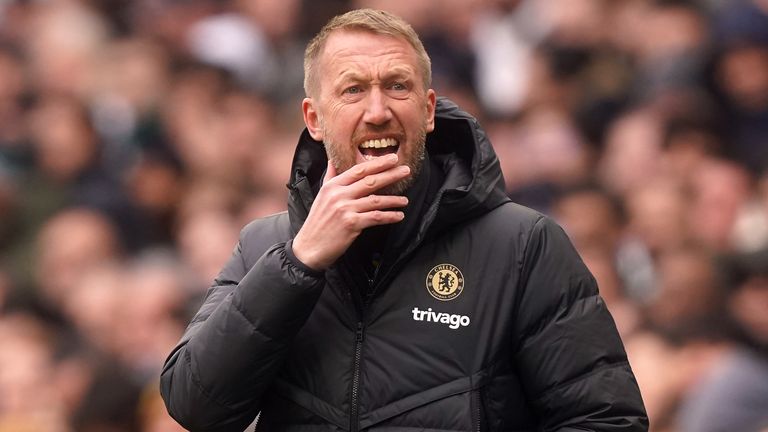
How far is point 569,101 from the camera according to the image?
8336 millimetres

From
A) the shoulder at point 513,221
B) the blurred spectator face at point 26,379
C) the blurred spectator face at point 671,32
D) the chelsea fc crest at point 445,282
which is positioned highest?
the blurred spectator face at point 671,32

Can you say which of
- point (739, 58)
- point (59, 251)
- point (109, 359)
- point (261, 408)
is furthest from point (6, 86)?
point (261, 408)

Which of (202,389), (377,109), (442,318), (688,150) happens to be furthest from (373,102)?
(688,150)

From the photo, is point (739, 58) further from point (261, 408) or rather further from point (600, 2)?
point (261, 408)

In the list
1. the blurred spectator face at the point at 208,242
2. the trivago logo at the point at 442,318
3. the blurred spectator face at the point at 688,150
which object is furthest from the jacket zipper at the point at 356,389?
the blurred spectator face at the point at 208,242

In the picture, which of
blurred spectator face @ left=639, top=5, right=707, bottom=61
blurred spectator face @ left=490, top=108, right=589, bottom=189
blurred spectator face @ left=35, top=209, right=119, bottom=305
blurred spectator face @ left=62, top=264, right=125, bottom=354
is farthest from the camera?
blurred spectator face @ left=35, top=209, right=119, bottom=305

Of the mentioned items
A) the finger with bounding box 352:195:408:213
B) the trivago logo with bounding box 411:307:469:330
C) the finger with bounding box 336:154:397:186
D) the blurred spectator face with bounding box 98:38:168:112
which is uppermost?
the blurred spectator face with bounding box 98:38:168:112

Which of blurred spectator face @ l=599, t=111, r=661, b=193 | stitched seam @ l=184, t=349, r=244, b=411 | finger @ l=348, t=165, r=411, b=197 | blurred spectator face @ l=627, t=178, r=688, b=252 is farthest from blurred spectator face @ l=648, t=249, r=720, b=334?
stitched seam @ l=184, t=349, r=244, b=411

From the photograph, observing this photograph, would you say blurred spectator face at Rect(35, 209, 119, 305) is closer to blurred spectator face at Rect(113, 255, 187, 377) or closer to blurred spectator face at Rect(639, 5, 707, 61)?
blurred spectator face at Rect(113, 255, 187, 377)

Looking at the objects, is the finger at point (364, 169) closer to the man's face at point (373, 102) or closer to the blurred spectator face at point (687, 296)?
the man's face at point (373, 102)

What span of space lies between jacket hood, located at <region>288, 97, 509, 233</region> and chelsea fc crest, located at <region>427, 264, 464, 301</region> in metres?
0.09

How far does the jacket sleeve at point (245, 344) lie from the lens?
3367 mm

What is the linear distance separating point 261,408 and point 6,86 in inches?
281

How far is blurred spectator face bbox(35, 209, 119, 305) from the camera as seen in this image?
344 inches
